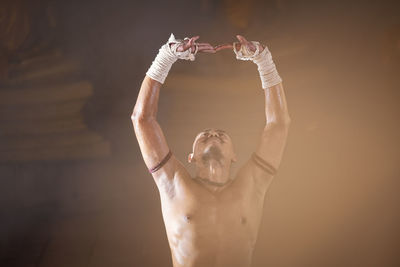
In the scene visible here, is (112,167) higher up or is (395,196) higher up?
(112,167)

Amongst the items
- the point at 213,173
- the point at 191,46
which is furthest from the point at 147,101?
the point at 213,173

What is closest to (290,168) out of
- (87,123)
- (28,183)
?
(87,123)

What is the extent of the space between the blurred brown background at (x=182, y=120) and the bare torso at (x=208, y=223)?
2.18ft

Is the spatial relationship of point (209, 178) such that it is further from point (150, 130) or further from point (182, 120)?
point (182, 120)

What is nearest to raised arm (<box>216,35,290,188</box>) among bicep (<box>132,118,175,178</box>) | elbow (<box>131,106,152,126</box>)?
bicep (<box>132,118,175,178</box>)

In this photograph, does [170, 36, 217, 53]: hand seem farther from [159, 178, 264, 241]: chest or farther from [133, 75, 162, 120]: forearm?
[159, 178, 264, 241]: chest

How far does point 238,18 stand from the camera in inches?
91.5

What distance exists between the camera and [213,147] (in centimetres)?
181

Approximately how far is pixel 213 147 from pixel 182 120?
2.03ft

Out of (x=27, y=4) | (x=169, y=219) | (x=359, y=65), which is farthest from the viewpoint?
(x=359, y=65)

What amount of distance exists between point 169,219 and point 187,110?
84 centimetres

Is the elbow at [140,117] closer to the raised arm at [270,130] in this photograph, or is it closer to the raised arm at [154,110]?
the raised arm at [154,110]

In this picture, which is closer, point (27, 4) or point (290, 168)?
point (27, 4)

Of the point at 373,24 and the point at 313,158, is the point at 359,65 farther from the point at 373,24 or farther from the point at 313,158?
the point at 313,158
